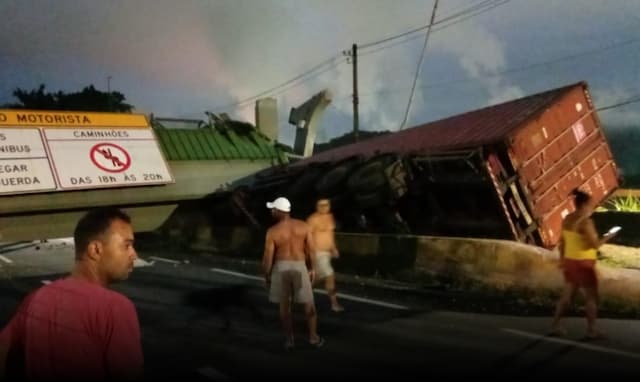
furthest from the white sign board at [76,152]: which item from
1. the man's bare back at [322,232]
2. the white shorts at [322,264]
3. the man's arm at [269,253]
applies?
the man's arm at [269,253]

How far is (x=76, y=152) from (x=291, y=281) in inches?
402

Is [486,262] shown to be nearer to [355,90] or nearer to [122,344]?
[122,344]

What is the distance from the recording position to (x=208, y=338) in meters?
7.05

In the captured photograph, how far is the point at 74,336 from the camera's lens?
1987mm

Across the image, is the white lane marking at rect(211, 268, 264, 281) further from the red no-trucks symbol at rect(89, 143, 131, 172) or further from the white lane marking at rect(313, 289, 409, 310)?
the red no-trucks symbol at rect(89, 143, 131, 172)

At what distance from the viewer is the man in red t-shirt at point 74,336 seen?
200 cm

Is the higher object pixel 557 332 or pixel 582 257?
pixel 582 257

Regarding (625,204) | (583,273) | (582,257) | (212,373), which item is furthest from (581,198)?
(625,204)

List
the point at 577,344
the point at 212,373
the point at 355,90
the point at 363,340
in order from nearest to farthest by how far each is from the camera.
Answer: the point at 212,373, the point at 577,344, the point at 363,340, the point at 355,90

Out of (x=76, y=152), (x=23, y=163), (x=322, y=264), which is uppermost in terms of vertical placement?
(x=76, y=152)

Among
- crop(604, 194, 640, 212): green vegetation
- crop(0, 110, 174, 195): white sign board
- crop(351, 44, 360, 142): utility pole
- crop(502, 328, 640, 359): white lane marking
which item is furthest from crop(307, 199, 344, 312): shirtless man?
crop(351, 44, 360, 142): utility pole

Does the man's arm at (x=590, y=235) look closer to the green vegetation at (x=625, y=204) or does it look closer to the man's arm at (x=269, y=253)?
the man's arm at (x=269, y=253)

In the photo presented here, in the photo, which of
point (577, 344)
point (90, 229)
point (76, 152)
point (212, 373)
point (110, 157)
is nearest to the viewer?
point (90, 229)

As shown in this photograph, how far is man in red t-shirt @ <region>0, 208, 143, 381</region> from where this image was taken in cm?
200
